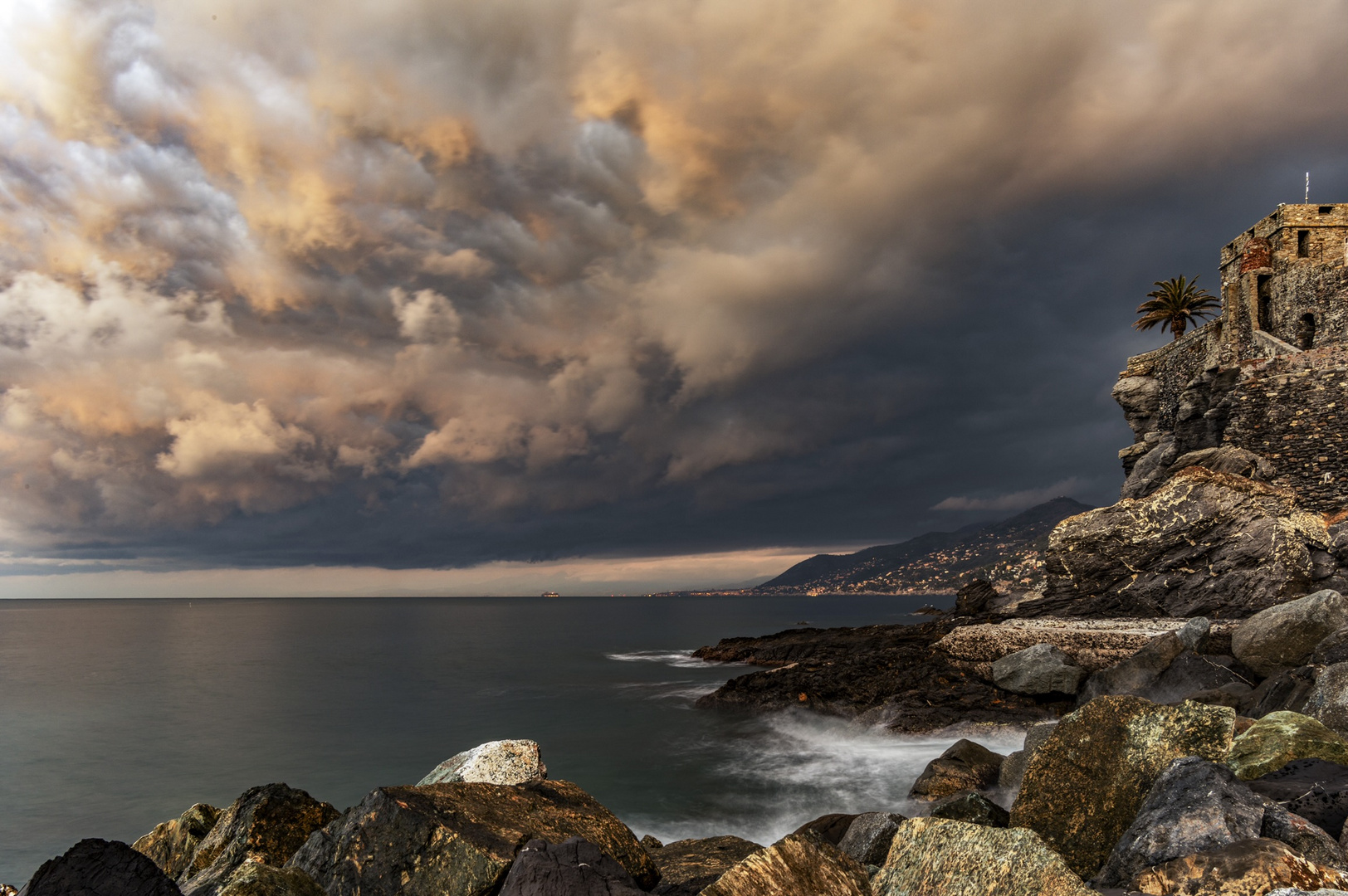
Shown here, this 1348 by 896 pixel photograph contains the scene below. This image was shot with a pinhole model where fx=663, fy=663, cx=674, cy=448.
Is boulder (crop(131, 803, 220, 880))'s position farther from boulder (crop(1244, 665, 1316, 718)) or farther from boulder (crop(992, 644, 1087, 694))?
boulder (crop(992, 644, 1087, 694))

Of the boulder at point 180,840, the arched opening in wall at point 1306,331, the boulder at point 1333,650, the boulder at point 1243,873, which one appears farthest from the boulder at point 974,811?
the arched opening in wall at point 1306,331

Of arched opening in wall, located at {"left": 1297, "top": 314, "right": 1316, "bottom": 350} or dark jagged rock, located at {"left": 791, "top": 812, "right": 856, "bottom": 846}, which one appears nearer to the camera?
dark jagged rock, located at {"left": 791, "top": 812, "right": 856, "bottom": 846}

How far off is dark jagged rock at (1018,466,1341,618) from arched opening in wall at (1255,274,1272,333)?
23.1m

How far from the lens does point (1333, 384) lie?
21.3 metres

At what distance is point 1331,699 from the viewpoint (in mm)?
→ 8008

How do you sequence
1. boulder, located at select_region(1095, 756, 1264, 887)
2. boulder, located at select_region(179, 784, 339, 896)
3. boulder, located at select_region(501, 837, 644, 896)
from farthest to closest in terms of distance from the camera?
boulder, located at select_region(179, 784, 339, 896), boulder, located at select_region(1095, 756, 1264, 887), boulder, located at select_region(501, 837, 644, 896)

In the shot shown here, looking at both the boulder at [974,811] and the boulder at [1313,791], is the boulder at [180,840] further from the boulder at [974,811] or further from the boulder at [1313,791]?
the boulder at [1313,791]

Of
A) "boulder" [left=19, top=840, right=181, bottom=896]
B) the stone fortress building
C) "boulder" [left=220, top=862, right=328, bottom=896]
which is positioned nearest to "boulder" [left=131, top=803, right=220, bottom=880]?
"boulder" [left=19, top=840, right=181, bottom=896]

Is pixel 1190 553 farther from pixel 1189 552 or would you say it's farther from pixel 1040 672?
pixel 1040 672

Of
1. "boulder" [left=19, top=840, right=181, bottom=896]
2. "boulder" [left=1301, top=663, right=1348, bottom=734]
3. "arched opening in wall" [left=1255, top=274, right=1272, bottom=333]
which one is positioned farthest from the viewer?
"arched opening in wall" [left=1255, top=274, right=1272, bottom=333]

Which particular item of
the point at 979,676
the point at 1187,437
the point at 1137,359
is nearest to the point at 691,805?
the point at 979,676

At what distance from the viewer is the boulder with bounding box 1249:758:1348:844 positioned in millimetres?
5234

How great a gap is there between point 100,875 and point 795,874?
4897 millimetres

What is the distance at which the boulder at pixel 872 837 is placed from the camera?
A: 7871 mm
